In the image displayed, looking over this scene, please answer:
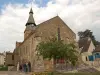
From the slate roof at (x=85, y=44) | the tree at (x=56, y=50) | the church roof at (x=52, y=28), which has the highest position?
the church roof at (x=52, y=28)

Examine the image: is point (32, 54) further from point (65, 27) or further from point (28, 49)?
point (65, 27)

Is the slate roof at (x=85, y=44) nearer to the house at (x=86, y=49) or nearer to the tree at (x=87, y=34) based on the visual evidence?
the house at (x=86, y=49)

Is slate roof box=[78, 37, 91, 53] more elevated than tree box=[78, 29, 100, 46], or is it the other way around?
tree box=[78, 29, 100, 46]

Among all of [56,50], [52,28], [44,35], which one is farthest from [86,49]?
[56,50]

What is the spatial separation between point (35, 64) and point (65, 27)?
38.4 feet

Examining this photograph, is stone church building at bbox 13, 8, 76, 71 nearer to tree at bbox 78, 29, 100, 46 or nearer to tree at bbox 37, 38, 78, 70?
tree at bbox 37, 38, 78, 70

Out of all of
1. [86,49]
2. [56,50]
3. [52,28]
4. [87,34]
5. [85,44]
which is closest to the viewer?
[56,50]

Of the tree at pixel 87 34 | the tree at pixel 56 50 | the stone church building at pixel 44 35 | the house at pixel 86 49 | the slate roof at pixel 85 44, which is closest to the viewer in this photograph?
the tree at pixel 56 50

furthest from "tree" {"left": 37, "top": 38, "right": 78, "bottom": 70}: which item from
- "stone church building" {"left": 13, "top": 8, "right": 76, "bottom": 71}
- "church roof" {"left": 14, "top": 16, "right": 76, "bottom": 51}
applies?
"church roof" {"left": 14, "top": 16, "right": 76, "bottom": 51}

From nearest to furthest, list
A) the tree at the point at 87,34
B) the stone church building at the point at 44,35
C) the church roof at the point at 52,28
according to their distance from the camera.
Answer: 1. the stone church building at the point at 44,35
2. the church roof at the point at 52,28
3. the tree at the point at 87,34

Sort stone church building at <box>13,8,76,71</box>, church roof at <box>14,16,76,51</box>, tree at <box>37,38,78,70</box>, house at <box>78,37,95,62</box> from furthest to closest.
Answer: house at <box>78,37,95,62</box>, church roof at <box>14,16,76,51</box>, stone church building at <box>13,8,76,71</box>, tree at <box>37,38,78,70</box>

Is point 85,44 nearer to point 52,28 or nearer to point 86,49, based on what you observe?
point 86,49

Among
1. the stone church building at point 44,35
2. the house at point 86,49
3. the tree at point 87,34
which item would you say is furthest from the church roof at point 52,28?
→ the tree at point 87,34

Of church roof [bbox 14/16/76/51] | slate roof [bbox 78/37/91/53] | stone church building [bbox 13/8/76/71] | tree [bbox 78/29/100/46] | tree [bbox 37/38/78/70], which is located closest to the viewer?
tree [bbox 37/38/78/70]
